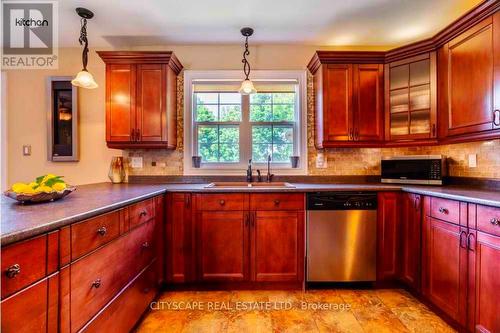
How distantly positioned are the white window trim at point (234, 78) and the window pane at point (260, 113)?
33cm

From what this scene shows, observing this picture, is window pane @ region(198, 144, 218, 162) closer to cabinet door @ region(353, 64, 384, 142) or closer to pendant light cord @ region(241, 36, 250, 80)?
pendant light cord @ region(241, 36, 250, 80)

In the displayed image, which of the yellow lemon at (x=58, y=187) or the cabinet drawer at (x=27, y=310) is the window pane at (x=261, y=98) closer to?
the yellow lemon at (x=58, y=187)

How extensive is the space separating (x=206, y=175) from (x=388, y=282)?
2.14 m

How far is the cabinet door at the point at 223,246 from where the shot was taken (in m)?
2.23

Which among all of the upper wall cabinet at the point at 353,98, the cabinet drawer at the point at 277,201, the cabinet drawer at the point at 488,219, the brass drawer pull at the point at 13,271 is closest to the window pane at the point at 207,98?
the upper wall cabinet at the point at 353,98

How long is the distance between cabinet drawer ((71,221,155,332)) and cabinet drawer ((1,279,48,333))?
0.51ft

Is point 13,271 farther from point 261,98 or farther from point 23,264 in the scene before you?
point 261,98

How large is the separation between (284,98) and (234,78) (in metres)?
0.64

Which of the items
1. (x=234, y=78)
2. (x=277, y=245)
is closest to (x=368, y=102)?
(x=234, y=78)

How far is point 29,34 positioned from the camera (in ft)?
8.43

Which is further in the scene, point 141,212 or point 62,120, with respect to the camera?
point 62,120

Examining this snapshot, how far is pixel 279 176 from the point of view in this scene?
2873 millimetres

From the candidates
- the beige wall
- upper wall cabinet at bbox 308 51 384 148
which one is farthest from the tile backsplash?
upper wall cabinet at bbox 308 51 384 148

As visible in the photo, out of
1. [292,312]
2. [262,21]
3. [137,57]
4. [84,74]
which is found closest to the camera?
[292,312]
